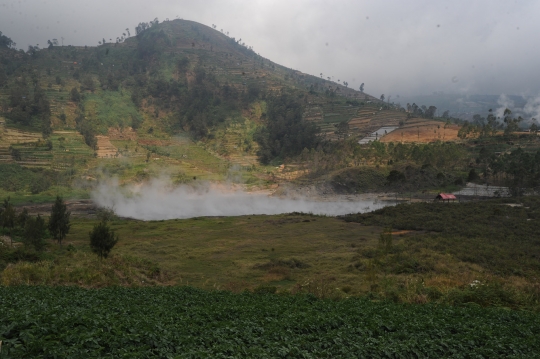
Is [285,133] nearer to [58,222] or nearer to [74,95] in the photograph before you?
[74,95]

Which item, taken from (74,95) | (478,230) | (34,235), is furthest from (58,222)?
(74,95)

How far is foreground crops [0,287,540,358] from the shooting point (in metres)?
8.53

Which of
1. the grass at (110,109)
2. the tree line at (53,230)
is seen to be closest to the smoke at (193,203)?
the tree line at (53,230)

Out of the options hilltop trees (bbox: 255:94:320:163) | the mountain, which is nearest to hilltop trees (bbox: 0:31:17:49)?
the mountain

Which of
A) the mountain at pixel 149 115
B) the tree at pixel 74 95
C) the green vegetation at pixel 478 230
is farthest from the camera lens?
the tree at pixel 74 95

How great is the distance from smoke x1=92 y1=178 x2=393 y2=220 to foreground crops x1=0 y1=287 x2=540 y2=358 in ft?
207

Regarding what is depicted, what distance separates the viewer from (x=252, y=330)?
11.5 m

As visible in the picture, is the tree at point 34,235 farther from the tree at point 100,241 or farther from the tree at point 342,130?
the tree at point 342,130

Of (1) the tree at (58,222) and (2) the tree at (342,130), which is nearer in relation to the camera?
(1) the tree at (58,222)

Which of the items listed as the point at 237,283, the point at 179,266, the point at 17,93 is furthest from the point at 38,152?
the point at 237,283

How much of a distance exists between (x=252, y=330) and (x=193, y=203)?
77764 millimetres

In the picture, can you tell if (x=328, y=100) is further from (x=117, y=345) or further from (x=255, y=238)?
(x=117, y=345)

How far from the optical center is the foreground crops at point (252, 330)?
853 centimetres

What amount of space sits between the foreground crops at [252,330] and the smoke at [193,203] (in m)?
63.2
